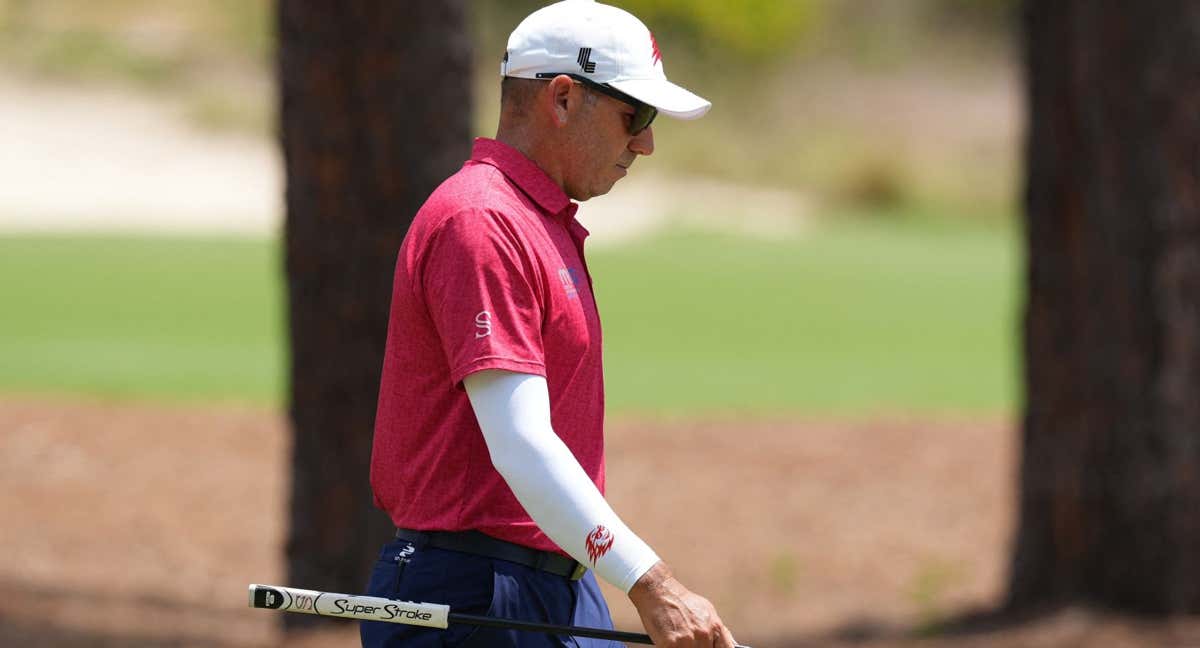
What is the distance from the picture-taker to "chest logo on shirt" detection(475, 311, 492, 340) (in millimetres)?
3367

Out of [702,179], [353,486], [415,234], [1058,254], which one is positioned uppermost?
[415,234]

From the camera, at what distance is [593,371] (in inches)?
143

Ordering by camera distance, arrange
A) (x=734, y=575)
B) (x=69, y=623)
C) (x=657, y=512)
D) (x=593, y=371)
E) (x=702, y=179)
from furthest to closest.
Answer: (x=702, y=179) < (x=657, y=512) < (x=734, y=575) < (x=69, y=623) < (x=593, y=371)

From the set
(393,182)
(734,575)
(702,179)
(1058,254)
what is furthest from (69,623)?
(702,179)

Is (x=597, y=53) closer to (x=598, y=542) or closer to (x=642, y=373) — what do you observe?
(x=598, y=542)

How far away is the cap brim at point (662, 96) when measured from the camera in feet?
11.8

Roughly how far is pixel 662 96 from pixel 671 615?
3.42 ft

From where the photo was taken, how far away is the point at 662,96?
362cm

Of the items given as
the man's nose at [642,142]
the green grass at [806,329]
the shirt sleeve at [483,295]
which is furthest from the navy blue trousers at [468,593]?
the green grass at [806,329]

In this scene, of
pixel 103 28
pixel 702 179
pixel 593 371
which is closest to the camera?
pixel 593 371

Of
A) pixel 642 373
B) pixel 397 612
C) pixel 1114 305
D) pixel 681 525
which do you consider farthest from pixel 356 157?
pixel 642 373

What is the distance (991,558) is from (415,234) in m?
7.89

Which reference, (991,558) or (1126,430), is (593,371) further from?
(991,558)

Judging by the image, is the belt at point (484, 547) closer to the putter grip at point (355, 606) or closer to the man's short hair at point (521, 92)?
the putter grip at point (355, 606)
